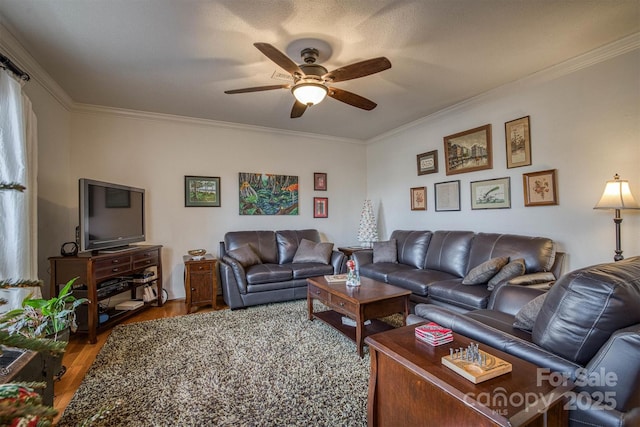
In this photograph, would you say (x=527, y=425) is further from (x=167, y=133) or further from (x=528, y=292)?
(x=167, y=133)

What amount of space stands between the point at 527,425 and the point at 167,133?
4.67 m

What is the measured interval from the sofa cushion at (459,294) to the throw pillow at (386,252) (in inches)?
42.7

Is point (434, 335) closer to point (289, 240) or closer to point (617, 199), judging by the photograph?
point (617, 199)

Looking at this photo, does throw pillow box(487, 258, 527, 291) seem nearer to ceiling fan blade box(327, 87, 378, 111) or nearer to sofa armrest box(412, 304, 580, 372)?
sofa armrest box(412, 304, 580, 372)

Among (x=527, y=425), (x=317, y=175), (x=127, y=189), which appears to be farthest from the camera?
(x=317, y=175)

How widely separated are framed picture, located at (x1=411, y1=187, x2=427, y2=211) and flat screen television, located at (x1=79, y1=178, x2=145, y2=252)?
389 cm

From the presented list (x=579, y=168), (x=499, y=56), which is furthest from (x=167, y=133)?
(x=579, y=168)

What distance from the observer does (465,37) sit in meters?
2.40

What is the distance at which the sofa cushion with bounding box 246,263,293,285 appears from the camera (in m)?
3.64

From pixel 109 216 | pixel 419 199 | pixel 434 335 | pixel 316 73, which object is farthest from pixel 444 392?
pixel 419 199

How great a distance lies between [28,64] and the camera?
264 centimetres

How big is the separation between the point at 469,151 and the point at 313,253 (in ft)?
8.24

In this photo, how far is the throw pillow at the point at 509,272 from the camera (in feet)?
8.59

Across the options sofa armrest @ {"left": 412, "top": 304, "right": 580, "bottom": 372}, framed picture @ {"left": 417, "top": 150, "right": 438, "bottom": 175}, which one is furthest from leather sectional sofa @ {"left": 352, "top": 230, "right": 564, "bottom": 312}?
sofa armrest @ {"left": 412, "top": 304, "right": 580, "bottom": 372}
